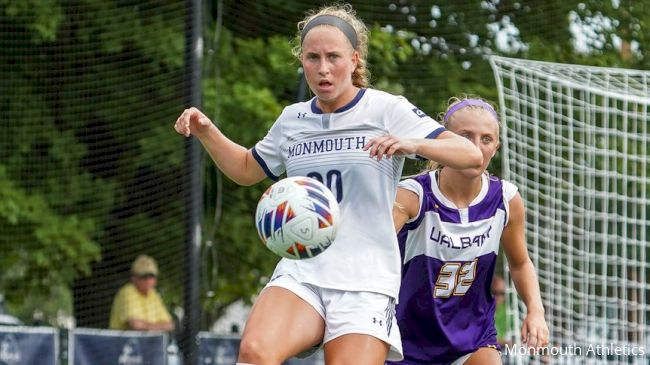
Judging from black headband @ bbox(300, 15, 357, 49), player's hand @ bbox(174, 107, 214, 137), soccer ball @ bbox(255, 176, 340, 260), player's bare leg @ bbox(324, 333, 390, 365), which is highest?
black headband @ bbox(300, 15, 357, 49)

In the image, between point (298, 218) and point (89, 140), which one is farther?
point (89, 140)

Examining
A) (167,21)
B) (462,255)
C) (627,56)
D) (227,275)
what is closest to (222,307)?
(227,275)

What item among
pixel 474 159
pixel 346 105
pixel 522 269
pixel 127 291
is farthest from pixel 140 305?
pixel 474 159

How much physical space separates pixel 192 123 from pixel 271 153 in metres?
0.35

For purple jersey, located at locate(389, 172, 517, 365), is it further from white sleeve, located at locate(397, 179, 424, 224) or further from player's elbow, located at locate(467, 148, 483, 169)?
player's elbow, located at locate(467, 148, 483, 169)

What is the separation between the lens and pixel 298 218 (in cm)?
464

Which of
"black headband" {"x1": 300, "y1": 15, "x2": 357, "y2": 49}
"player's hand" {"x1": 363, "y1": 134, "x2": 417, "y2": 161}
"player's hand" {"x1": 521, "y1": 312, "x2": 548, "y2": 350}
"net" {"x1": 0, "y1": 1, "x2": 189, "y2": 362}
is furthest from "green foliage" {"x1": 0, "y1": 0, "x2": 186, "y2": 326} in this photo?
"player's hand" {"x1": 363, "y1": 134, "x2": 417, "y2": 161}

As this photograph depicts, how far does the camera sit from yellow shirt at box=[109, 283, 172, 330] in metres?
11.6

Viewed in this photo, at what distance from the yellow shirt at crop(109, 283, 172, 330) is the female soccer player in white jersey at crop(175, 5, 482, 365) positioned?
6.68 metres

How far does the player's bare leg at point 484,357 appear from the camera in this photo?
5703mm

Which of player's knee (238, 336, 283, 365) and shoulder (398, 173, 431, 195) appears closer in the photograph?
player's knee (238, 336, 283, 365)

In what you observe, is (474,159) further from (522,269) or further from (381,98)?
(522,269)

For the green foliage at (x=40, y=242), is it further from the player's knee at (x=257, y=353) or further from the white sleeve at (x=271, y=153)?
the player's knee at (x=257, y=353)

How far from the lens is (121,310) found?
11.7 meters
